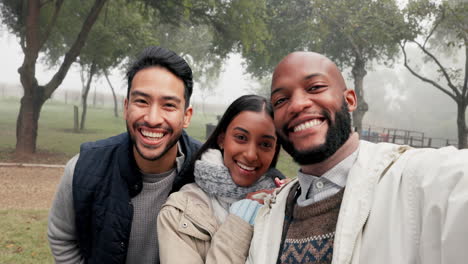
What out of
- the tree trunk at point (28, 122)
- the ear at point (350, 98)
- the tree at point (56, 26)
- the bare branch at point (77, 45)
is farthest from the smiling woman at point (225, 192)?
the tree trunk at point (28, 122)

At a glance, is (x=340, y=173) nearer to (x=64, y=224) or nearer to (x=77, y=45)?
(x=64, y=224)

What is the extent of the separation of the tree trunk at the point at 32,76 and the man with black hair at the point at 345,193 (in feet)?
39.4

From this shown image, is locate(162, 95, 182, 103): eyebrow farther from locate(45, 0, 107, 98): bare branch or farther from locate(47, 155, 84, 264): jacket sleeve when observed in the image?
locate(45, 0, 107, 98): bare branch

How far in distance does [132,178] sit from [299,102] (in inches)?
53.8

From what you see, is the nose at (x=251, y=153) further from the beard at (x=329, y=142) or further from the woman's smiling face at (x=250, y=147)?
the beard at (x=329, y=142)

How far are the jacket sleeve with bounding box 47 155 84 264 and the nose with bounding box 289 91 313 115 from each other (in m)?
1.72

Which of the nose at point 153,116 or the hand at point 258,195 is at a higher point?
the nose at point 153,116

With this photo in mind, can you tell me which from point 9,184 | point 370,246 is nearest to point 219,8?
point 9,184

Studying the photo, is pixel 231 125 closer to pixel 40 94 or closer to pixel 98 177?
pixel 98 177

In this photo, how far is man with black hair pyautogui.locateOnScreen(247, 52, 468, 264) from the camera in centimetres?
128

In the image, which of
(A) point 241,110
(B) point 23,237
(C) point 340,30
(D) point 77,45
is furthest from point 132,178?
(C) point 340,30

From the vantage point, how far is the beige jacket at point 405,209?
3.97ft

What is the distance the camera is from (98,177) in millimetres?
2617

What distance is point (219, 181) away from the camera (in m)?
2.36
